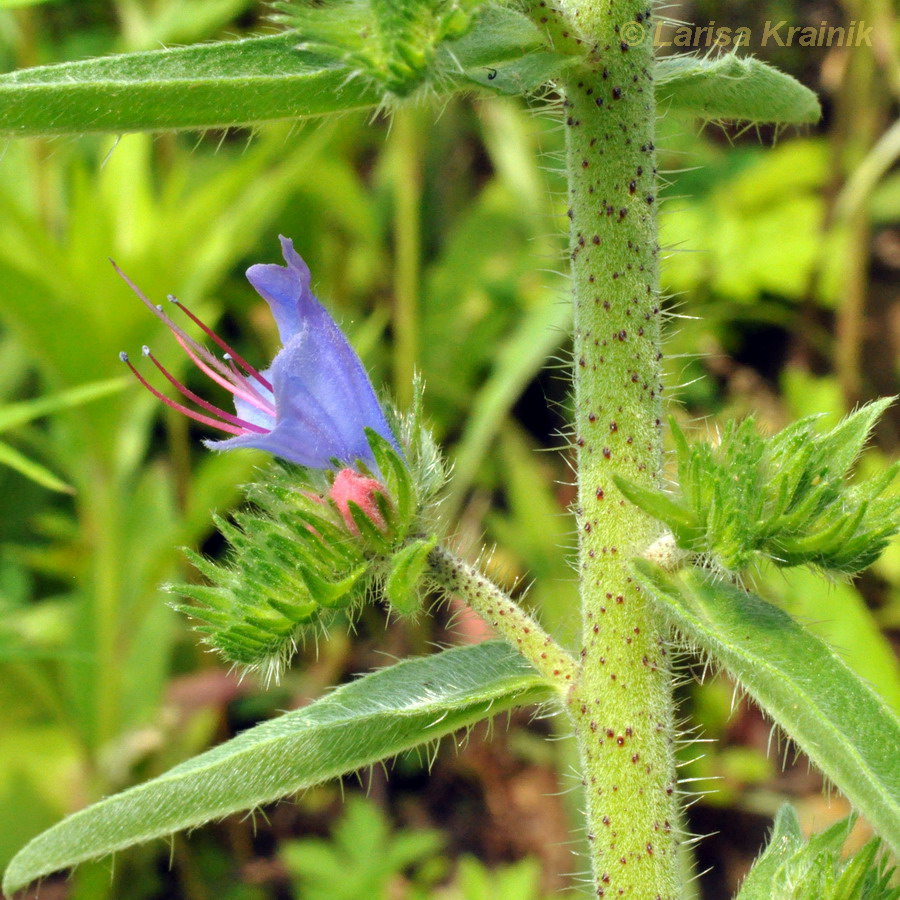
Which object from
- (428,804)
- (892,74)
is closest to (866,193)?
(892,74)

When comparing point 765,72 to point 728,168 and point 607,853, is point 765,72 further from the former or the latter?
point 728,168

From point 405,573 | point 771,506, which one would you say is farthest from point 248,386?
point 771,506

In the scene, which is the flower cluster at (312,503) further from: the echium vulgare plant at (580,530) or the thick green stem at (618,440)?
the thick green stem at (618,440)

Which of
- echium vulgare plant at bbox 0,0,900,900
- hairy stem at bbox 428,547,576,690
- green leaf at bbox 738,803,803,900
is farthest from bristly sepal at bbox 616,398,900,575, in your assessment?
green leaf at bbox 738,803,803,900

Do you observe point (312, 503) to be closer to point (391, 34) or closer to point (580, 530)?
point (580, 530)

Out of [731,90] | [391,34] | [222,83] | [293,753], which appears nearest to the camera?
[391,34]

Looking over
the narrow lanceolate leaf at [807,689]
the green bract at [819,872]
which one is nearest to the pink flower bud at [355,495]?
the narrow lanceolate leaf at [807,689]
